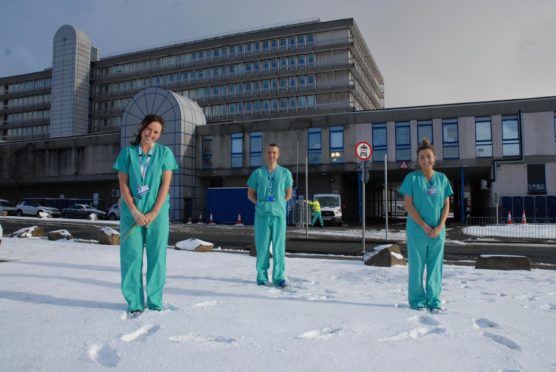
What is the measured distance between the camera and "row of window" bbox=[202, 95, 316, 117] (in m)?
Answer: 60.0

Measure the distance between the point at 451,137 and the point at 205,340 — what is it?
93.8 ft

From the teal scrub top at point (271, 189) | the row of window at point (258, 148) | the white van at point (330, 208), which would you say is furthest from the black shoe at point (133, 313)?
the row of window at point (258, 148)

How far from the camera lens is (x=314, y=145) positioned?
101 ft

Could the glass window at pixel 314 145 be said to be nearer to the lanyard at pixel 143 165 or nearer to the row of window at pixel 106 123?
the lanyard at pixel 143 165

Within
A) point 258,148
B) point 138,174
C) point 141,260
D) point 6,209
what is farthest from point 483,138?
point 6,209

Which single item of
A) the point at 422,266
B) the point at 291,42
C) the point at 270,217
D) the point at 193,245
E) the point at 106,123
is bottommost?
the point at 193,245

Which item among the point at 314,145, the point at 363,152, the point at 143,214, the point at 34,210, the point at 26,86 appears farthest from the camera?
the point at 26,86

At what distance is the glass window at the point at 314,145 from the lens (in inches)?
1211

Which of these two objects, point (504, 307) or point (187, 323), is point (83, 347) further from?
point (504, 307)

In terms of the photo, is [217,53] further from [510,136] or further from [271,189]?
[271,189]

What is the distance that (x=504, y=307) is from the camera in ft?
12.8

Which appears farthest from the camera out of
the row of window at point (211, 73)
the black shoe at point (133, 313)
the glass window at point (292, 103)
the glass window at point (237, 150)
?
the glass window at point (292, 103)

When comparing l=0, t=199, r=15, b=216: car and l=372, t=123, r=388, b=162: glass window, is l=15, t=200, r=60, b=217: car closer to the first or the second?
l=0, t=199, r=15, b=216: car

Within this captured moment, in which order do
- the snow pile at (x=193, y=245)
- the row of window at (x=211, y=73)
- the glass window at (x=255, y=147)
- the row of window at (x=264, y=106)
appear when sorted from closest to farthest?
the snow pile at (x=193, y=245), the glass window at (x=255, y=147), the row of window at (x=264, y=106), the row of window at (x=211, y=73)
